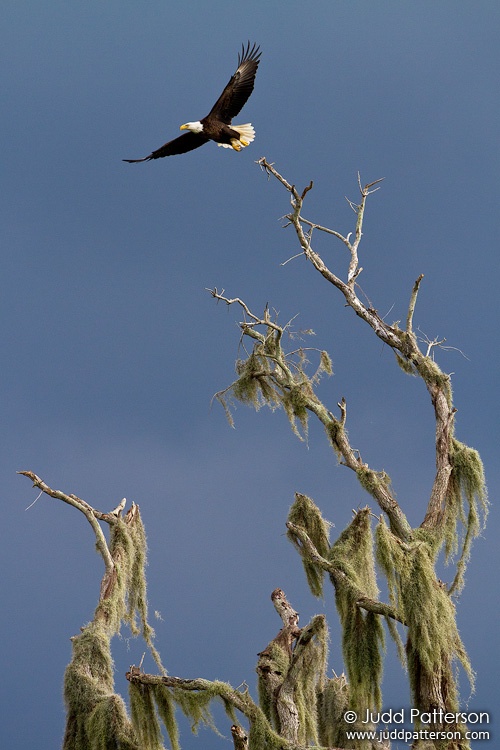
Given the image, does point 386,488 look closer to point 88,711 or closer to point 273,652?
point 273,652

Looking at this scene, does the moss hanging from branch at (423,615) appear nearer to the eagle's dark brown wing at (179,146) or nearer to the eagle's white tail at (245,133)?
the eagle's white tail at (245,133)

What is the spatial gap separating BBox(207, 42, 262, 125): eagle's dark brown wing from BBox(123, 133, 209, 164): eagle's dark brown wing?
0.55 metres

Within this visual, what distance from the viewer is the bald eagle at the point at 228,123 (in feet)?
38.6

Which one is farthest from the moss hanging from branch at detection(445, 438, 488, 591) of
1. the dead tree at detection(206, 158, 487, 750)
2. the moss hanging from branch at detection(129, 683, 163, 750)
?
the moss hanging from branch at detection(129, 683, 163, 750)

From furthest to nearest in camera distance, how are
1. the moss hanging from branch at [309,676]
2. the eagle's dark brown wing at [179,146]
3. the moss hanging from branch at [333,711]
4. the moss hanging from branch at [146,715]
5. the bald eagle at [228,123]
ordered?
the eagle's dark brown wing at [179,146], the bald eagle at [228,123], the moss hanging from branch at [333,711], the moss hanging from branch at [146,715], the moss hanging from branch at [309,676]

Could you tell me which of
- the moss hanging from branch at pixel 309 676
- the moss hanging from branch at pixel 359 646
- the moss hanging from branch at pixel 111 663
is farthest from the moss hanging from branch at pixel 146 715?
the moss hanging from branch at pixel 359 646

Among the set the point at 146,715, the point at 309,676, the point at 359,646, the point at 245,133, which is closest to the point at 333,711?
the point at 359,646

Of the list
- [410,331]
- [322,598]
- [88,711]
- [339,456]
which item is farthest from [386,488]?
[88,711]

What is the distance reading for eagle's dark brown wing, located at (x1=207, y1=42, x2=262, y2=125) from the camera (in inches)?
462

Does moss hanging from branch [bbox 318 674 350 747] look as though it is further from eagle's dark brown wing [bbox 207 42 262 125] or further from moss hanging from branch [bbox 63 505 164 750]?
eagle's dark brown wing [bbox 207 42 262 125]

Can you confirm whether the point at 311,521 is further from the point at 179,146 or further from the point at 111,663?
the point at 179,146

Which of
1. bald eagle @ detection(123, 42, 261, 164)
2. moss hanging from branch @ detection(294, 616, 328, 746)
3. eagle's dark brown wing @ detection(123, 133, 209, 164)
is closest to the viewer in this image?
moss hanging from branch @ detection(294, 616, 328, 746)

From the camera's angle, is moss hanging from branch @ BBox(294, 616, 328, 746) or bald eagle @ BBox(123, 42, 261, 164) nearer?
moss hanging from branch @ BBox(294, 616, 328, 746)

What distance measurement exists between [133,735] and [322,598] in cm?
255
